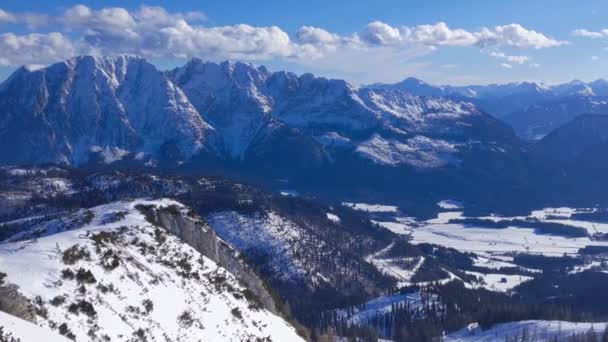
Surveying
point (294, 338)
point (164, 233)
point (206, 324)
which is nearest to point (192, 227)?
point (164, 233)

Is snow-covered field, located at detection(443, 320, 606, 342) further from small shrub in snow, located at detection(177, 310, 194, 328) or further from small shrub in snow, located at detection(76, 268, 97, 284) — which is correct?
small shrub in snow, located at detection(76, 268, 97, 284)

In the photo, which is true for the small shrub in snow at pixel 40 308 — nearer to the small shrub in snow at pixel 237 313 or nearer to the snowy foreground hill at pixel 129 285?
the snowy foreground hill at pixel 129 285

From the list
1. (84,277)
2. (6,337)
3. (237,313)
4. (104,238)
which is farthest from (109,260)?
(6,337)

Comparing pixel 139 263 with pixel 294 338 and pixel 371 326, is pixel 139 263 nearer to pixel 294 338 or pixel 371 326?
pixel 294 338

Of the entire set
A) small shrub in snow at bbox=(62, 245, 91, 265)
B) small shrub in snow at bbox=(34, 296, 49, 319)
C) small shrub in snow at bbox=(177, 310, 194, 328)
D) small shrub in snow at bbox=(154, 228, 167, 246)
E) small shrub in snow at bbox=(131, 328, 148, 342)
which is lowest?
small shrub in snow at bbox=(177, 310, 194, 328)

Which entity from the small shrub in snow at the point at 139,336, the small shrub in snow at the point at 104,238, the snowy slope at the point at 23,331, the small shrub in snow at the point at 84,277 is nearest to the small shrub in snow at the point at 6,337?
the snowy slope at the point at 23,331

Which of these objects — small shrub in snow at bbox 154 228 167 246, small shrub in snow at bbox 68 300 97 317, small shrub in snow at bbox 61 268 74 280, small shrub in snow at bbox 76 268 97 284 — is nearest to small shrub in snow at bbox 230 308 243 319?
small shrub in snow at bbox 154 228 167 246
